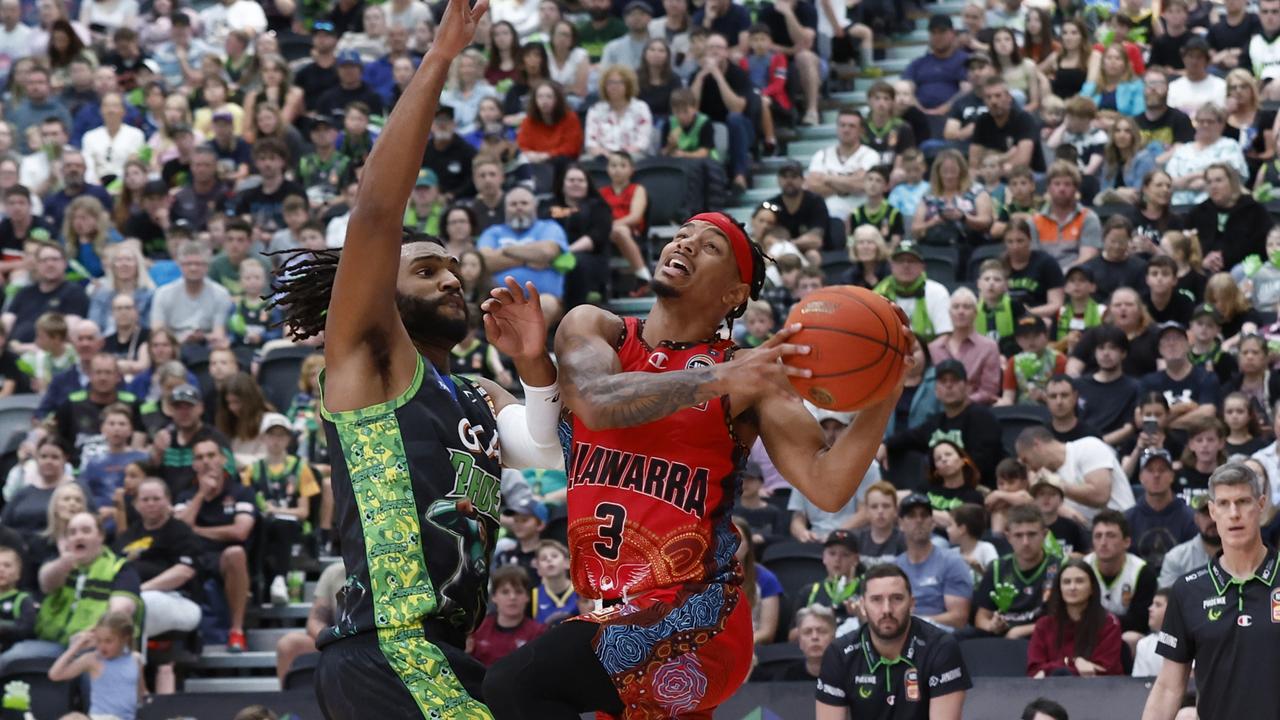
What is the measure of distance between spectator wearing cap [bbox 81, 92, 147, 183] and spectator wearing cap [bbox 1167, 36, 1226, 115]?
425 inches

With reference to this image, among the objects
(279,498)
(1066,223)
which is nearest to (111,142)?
(279,498)

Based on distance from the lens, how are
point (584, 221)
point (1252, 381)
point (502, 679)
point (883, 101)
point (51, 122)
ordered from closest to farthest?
point (502, 679) < point (1252, 381) < point (584, 221) < point (883, 101) < point (51, 122)

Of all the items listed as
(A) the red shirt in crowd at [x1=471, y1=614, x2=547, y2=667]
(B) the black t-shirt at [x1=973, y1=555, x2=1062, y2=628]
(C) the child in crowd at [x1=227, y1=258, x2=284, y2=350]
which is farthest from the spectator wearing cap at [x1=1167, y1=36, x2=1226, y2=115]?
(A) the red shirt in crowd at [x1=471, y1=614, x2=547, y2=667]

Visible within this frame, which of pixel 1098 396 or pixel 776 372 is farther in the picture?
pixel 1098 396

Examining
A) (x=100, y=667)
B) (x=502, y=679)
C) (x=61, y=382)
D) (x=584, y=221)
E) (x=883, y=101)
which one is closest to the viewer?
(x=502, y=679)

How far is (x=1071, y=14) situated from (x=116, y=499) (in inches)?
458

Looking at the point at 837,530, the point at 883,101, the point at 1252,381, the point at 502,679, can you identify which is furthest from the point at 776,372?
the point at 883,101

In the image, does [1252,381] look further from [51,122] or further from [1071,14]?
[51,122]

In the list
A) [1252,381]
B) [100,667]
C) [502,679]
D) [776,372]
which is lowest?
[100,667]

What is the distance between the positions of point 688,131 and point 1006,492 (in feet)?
21.9

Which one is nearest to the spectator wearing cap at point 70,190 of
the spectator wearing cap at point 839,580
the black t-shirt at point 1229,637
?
the spectator wearing cap at point 839,580

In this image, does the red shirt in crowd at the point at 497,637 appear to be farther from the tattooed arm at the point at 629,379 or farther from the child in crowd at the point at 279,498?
the tattooed arm at the point at 629,379

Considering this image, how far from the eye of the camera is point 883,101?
60.4 ft

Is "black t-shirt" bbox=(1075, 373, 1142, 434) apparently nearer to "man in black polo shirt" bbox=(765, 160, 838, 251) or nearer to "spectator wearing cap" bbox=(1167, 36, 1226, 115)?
"man in black polo shirt" bbox=(765, 160, 838, 251)
